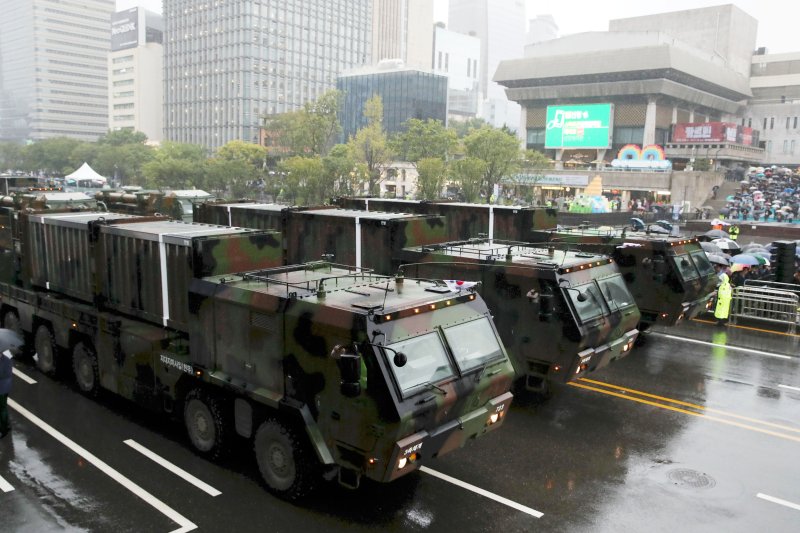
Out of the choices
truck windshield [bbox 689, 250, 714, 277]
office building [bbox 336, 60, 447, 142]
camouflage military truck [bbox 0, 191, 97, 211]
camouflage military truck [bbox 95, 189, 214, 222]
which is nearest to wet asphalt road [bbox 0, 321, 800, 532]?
truck windshield [bbox 689, 250, 714, 277]

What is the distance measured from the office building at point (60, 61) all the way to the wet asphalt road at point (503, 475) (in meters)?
203

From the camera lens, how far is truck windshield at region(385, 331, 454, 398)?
7.62m

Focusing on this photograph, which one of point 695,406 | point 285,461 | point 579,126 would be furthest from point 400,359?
point 579,126

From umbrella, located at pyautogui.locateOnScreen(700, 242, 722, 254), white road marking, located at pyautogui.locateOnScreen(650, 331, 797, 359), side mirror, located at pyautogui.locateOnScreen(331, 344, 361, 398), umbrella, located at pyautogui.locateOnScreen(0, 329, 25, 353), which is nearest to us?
side mirror, located at pyautogui.locateOnScreen(331, 344, 361, 398)

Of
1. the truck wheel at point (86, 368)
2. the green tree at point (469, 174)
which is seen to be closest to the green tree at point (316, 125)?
the green tree at point (469, 174)

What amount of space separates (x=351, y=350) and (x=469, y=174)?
46651 millimetres

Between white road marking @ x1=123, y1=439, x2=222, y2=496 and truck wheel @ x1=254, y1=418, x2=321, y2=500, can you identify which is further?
white road marking @ x1=123, y1=439, x2=222, y2=496

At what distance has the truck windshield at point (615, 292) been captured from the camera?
1264 centimetres

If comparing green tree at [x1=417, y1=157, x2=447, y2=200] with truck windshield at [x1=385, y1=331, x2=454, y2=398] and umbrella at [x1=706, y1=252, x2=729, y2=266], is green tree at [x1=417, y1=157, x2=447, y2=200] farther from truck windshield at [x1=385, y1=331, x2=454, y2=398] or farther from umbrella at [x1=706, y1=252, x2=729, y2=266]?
truck windshield at [x1=385, y1=331, x2=454, y2=398]

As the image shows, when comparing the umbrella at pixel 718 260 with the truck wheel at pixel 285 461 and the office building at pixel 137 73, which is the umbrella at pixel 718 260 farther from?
the office building at pixel 137 73

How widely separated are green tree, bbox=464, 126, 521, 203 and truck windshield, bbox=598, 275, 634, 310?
4133 cm

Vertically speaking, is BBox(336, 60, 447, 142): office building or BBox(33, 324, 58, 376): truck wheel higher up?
BBox(336, 60, 447, 142): office building

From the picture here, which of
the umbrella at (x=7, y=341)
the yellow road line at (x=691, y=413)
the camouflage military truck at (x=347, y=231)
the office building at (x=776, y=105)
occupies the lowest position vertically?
the yellow road line at (x=691, y=413)

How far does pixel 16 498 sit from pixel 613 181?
2759 inches
